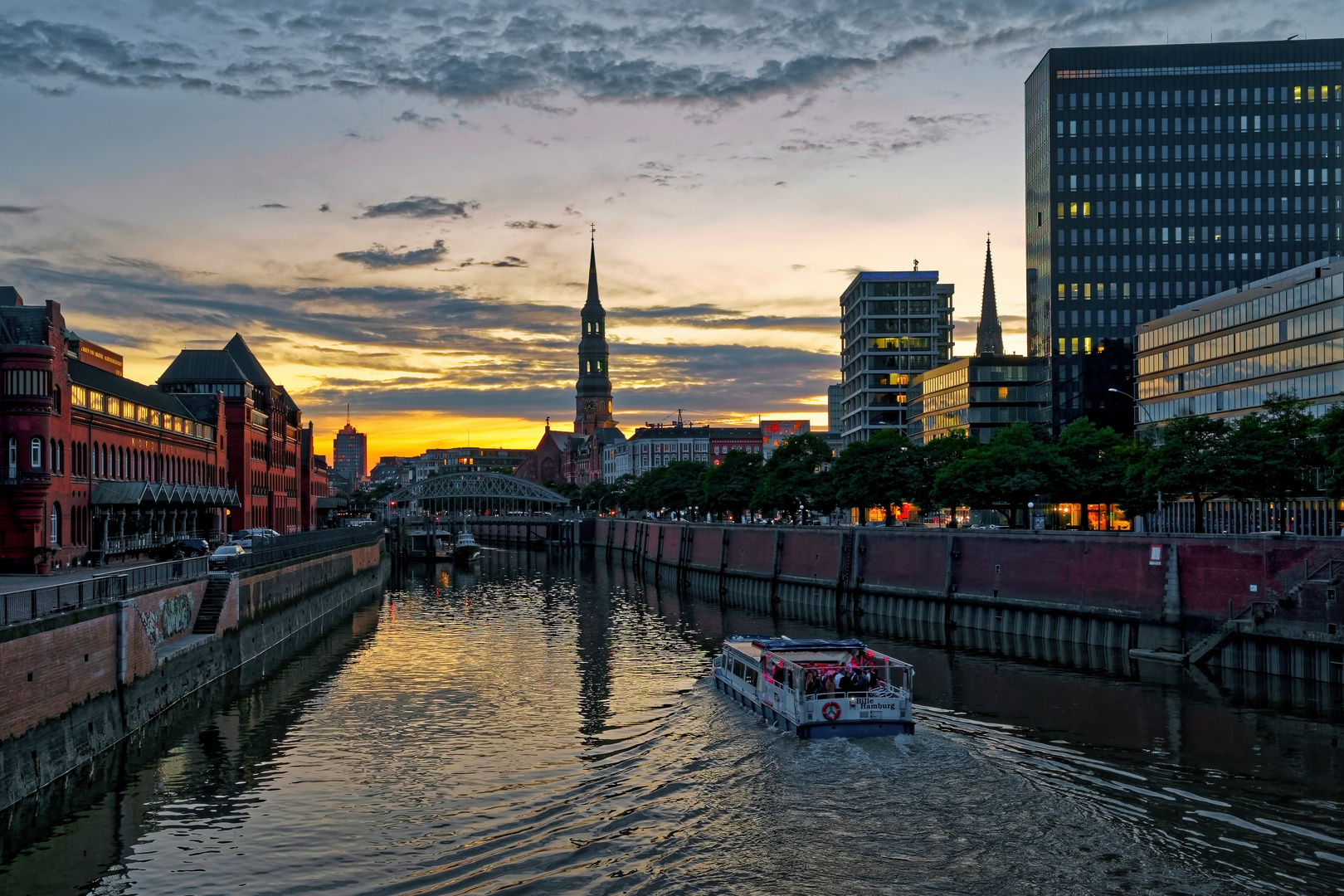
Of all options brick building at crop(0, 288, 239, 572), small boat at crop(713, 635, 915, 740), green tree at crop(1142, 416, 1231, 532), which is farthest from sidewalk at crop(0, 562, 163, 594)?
green tree at crop(1142, 416, 1231, 532)

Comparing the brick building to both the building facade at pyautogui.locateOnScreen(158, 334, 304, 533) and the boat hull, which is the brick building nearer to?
the building facade at pyautogui.locateOnScreen(158, 334, 304, 533)

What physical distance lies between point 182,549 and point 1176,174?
15102 cm

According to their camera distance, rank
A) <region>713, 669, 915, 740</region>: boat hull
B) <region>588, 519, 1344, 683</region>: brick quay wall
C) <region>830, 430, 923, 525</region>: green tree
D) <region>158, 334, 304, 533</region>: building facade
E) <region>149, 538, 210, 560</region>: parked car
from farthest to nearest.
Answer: <region>158, 334, 304, 533</region>: building facade → <region>830, 430, 923, 525</region>: green tree → <region>149, 538, 210, 560</region>: parked car → <region>588, 519, 1344, 683</region>: brick quay wall → <region>713, 669, 915, 740</region>: boat hull

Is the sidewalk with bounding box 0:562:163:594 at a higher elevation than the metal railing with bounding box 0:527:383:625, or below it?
below

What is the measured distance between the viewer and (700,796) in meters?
37.4

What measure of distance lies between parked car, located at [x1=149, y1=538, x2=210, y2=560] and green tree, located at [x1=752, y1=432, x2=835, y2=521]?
2944 inches

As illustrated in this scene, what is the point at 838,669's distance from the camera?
48719 millimetres

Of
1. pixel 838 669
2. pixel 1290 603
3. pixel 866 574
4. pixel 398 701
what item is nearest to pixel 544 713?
pixel 398 701

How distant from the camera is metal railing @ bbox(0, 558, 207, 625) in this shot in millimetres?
37000

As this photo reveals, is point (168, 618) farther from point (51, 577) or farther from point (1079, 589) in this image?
point (1079, 589)

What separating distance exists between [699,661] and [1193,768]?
33555 mm

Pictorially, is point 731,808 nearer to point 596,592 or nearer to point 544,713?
point 544,713

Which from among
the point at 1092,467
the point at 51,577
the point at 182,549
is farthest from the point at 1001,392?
the point at 51,577

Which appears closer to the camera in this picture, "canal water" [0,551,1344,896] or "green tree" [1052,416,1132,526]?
"canal water" [0,551,1344,896]
